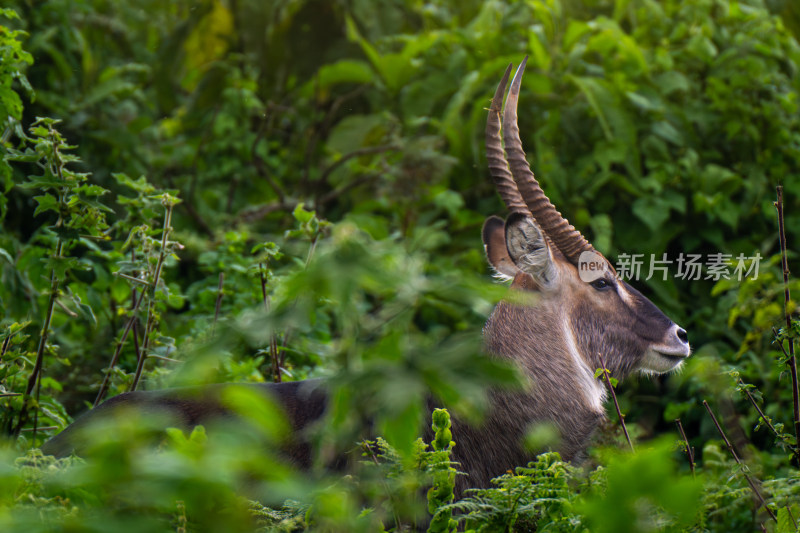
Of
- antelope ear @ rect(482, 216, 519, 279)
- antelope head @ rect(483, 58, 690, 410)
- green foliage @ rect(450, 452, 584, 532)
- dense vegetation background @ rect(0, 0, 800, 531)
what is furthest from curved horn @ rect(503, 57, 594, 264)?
green foliage @ rect(450, 452, 584, 532)

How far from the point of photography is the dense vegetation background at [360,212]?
1122 mm

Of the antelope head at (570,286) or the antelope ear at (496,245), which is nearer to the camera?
the antelope head at (570,286)

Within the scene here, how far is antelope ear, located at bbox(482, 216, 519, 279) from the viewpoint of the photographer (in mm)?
3246

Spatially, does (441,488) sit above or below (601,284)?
above

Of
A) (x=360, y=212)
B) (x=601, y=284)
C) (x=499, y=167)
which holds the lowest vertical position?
(x=360, y=212)

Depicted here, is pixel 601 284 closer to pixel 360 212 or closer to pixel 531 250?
pixel 531 250

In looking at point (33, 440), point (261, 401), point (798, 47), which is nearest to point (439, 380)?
point (261, 401)

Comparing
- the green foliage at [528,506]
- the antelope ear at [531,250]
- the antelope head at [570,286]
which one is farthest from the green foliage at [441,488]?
the antelope ear at [531,250]

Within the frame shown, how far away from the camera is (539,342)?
2791mm

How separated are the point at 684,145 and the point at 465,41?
5.44ft

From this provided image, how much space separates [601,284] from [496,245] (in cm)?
46

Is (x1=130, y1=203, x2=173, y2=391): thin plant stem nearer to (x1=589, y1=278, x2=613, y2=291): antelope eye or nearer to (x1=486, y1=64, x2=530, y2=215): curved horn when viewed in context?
(x1=486, y1=64, x2=530, y2=215): curved horn

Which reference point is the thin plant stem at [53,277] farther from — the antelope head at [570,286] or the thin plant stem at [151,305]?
the antelope head at [570,286]

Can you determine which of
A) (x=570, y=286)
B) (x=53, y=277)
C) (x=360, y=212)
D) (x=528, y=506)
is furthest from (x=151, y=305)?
(x=360, y=212)
